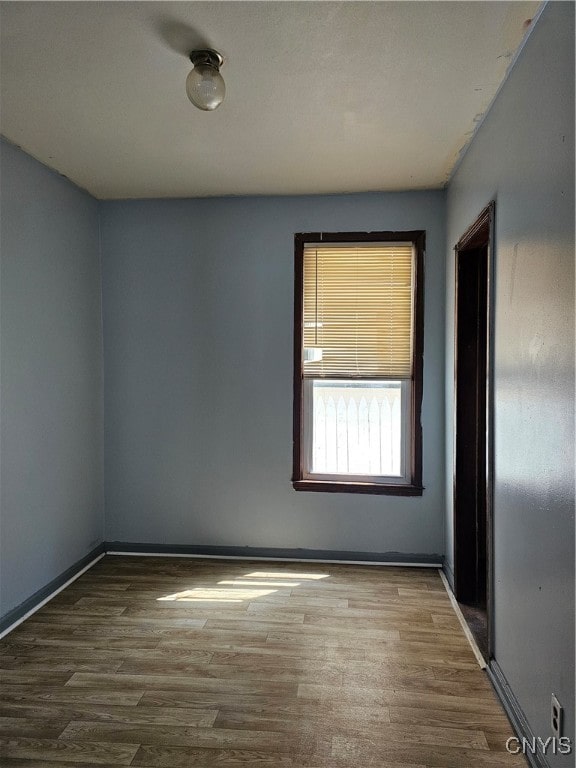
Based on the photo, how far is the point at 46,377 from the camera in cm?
332

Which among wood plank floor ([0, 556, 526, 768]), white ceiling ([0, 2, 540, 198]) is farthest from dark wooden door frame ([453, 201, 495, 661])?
white ceiling ([0, 2, 540, 198])

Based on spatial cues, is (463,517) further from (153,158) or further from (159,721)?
(153,158)

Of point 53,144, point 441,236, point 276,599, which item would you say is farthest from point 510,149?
point 276,599

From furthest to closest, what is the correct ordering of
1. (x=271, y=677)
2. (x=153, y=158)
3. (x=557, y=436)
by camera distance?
(x=153, y=158) < (x=271, y=677) < (x=557, y=436)

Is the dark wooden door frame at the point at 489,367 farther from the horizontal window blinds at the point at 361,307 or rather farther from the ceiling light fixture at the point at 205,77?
the ceiling light fixture at the point at 205,77

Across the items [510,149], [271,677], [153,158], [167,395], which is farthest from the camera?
[167,395]

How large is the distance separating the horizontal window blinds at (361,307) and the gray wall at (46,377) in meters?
1.65

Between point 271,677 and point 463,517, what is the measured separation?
1.53 m

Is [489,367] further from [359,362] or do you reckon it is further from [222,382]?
[222,382]

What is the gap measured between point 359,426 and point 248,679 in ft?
6.45

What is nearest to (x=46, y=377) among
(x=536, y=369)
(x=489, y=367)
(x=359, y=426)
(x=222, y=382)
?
(x=222, y=382)

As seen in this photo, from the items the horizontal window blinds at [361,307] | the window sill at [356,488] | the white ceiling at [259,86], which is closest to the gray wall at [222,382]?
the window sill at [356,488]

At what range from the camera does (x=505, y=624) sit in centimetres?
225

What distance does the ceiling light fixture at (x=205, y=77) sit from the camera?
2064 mm
